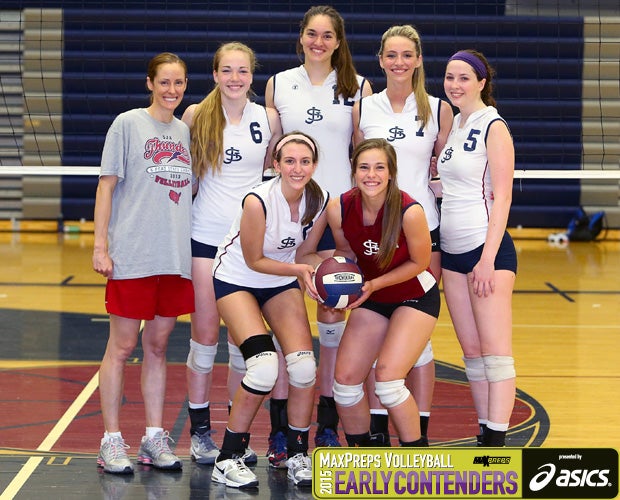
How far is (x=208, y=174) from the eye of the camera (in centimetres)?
439

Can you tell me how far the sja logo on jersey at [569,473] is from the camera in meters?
3.82

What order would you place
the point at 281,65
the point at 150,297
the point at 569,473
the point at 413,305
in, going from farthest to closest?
the point at 281,65 < the point at 150,297 < the point at 413,305 < the point at 569,473

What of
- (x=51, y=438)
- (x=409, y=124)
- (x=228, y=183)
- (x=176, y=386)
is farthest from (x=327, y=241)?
(x=176, y=386)

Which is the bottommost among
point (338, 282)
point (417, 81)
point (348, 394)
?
point (348, 394)

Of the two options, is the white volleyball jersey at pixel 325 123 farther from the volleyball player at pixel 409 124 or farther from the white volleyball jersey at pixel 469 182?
the white volleyball jersey at pixel 469 182

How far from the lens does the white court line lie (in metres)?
4.02

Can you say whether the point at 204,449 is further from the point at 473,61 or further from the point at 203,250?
the point at 473,61

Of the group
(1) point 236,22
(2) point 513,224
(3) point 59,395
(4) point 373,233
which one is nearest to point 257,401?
(4) point 373,233

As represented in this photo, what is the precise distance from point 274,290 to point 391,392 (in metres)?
0.63

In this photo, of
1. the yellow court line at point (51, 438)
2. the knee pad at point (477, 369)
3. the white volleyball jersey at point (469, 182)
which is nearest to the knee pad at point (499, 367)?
the knee pad at point (477, 369)

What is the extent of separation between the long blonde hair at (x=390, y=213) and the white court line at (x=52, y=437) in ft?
5.40

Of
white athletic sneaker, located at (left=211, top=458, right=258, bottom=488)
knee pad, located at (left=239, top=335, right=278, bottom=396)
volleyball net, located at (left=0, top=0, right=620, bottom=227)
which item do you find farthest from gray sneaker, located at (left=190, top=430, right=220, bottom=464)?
volleyball net, located at (left=0, top=0, right=620, bottom=227)

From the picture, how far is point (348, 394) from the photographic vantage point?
13.5 feet

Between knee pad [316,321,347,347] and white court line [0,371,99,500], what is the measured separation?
130 cm
